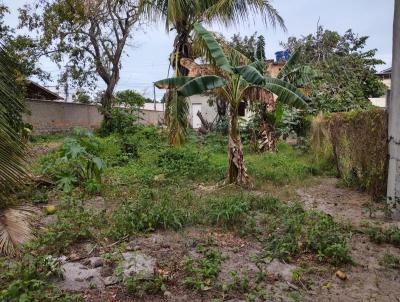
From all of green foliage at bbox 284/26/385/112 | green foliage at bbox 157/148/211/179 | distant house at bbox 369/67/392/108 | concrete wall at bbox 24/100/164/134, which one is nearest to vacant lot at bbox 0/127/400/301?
green foliage at bbox 157/148/211/179

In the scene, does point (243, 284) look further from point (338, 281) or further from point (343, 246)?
point (343, 246)

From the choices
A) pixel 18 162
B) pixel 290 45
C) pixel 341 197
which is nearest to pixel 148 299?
pixel 18 162

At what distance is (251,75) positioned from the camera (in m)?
7.43

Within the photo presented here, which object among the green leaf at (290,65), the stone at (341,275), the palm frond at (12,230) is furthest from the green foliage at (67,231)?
the green leaf at (290,65)

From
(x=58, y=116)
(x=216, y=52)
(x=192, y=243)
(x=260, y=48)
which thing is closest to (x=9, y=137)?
(x=192, y=243)

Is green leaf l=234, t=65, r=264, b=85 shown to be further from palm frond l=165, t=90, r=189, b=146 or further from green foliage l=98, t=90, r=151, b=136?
green foliage l=98, t=90, r=151, b=136

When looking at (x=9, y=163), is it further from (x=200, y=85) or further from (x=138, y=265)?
(x=200, y=85)

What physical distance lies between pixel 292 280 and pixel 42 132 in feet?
54.7

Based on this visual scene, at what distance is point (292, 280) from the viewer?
3.87 m

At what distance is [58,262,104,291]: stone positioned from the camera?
370 cm

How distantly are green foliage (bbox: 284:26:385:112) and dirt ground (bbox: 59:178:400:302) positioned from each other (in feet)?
26.3

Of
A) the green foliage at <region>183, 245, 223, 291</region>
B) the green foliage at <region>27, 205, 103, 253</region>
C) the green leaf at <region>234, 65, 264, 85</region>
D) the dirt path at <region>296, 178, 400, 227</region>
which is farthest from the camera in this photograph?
the green leaf at <region>234, 65, 264, 85</region>

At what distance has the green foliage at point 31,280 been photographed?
3246 millimetres

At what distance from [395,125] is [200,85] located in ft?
12.1
